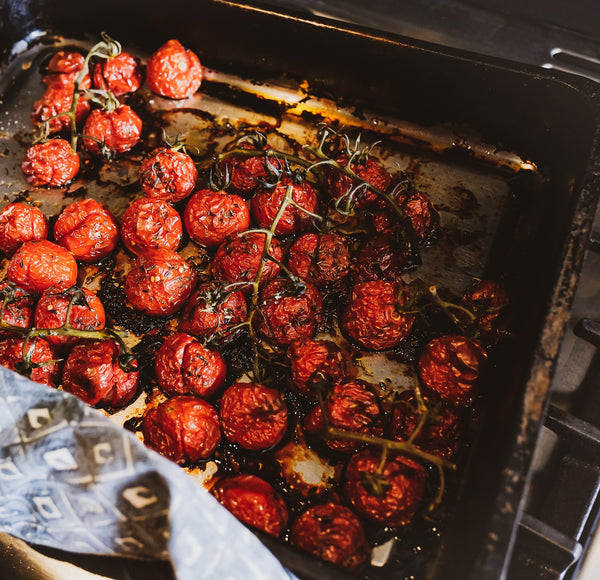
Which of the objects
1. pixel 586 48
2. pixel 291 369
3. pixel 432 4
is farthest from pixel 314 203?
pixel 586 48

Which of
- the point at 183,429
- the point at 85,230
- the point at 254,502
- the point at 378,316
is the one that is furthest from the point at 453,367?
the point at 85,230

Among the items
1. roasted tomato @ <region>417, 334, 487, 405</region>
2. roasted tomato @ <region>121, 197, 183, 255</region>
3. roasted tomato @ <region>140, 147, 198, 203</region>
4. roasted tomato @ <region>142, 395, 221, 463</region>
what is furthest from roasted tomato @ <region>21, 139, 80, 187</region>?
roasted tomato @ <region>417, 334, 487, 405</region>

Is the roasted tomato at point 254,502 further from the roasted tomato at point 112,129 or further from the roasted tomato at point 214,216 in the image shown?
the roasted tomato at point 112,129

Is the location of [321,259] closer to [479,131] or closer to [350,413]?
[350,413]

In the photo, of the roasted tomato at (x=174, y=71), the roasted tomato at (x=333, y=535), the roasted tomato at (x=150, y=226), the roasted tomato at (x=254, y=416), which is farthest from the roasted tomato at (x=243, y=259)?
the roasted tomato at (x=174, y=71)

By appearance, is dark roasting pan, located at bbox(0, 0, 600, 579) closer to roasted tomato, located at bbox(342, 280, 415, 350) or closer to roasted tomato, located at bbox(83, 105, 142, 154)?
roasted tomato, located at bbox(342, 280, 415, 350)
